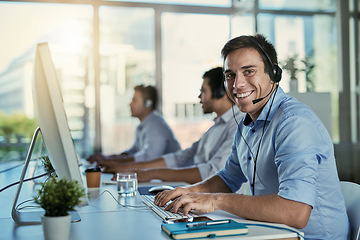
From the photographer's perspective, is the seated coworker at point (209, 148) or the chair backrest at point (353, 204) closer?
the chair backrest at point (353, 204)

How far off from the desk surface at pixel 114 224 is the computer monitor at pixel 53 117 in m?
0.15

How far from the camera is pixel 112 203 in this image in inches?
69.7

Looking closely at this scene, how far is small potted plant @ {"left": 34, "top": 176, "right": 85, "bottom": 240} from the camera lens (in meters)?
1.09

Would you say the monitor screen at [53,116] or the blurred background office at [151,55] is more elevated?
the blurred background office at [151,55]

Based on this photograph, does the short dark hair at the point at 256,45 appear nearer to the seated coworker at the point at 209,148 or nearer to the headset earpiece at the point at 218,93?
the seated coworker at the point at 209,148

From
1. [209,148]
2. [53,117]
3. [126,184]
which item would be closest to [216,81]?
[209,148]

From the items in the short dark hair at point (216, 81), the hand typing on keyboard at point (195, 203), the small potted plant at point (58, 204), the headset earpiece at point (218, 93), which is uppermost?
the short dark hair at point (216, 81)

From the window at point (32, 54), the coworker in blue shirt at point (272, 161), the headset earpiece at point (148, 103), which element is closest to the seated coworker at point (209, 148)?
the coworker in blue shirt at point (272, 161)

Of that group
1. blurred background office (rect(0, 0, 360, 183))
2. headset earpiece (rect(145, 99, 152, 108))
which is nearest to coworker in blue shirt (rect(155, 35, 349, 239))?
headset earpiece (rect(145, 99, 152, 108))

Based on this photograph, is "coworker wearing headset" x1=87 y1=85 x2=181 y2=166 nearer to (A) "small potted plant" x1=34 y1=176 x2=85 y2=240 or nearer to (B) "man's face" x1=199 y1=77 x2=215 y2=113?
(B) "man's face" x1=199 y1=77 x2=215 y2=113

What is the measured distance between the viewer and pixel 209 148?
2822 millimetres

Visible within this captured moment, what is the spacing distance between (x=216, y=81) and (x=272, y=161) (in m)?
1.38

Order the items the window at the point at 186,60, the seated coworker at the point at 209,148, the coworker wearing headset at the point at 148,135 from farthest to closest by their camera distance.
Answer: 1. the window at the point at 186,60
2. the coworker wearing headset at the point at 148,135
3. the seated coworker at the point at 209,148

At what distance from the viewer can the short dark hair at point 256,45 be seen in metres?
1.68
